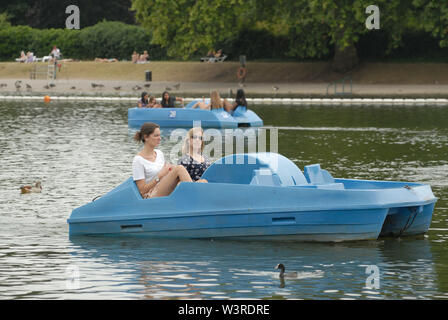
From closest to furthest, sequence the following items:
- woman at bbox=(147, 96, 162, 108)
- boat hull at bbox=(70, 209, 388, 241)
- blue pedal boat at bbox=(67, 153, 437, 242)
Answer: blue pedal boat at bbox=(67, 153, 437, 242) → boat hull at bbox=(70, 209, 388, 241) → woman at bbox=(147, 96, 162, 108)

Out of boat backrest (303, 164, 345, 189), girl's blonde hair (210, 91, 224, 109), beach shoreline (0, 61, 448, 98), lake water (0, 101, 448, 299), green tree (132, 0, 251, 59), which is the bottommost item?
beach shoreline (0, 61, 448, 98)

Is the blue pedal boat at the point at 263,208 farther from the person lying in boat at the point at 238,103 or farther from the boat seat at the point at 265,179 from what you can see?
the person lying in boat at the point at 238,103

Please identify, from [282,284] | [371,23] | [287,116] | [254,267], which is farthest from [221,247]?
[371,23]

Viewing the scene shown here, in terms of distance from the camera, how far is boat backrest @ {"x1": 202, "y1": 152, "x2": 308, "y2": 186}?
1273 centimetres

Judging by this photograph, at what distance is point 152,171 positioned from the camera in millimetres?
13273

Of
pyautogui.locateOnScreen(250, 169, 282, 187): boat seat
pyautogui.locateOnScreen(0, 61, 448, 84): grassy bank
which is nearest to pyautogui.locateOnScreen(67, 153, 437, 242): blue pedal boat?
pyautogui.locateOnScreen(250, 169, 282, 187): boat seat

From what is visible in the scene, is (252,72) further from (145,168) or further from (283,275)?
(283,275)

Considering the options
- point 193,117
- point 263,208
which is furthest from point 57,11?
point 263,208

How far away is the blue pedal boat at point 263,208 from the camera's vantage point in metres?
12.4

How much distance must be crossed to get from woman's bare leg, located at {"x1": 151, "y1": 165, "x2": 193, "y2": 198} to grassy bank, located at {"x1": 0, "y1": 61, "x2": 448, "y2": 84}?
3959 cm

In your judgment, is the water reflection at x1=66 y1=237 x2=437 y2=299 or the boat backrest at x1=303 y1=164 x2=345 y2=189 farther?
the boat backrest at x1=303 y1=164 x2=345 y2=189

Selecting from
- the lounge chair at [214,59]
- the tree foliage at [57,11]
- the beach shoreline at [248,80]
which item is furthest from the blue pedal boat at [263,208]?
the tree foliage at [57,11]

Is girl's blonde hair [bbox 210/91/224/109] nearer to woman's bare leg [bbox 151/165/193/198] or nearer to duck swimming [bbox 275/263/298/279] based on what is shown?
woman's bare leg [bbox 151/165/193/198]

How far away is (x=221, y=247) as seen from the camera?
1266 cm
